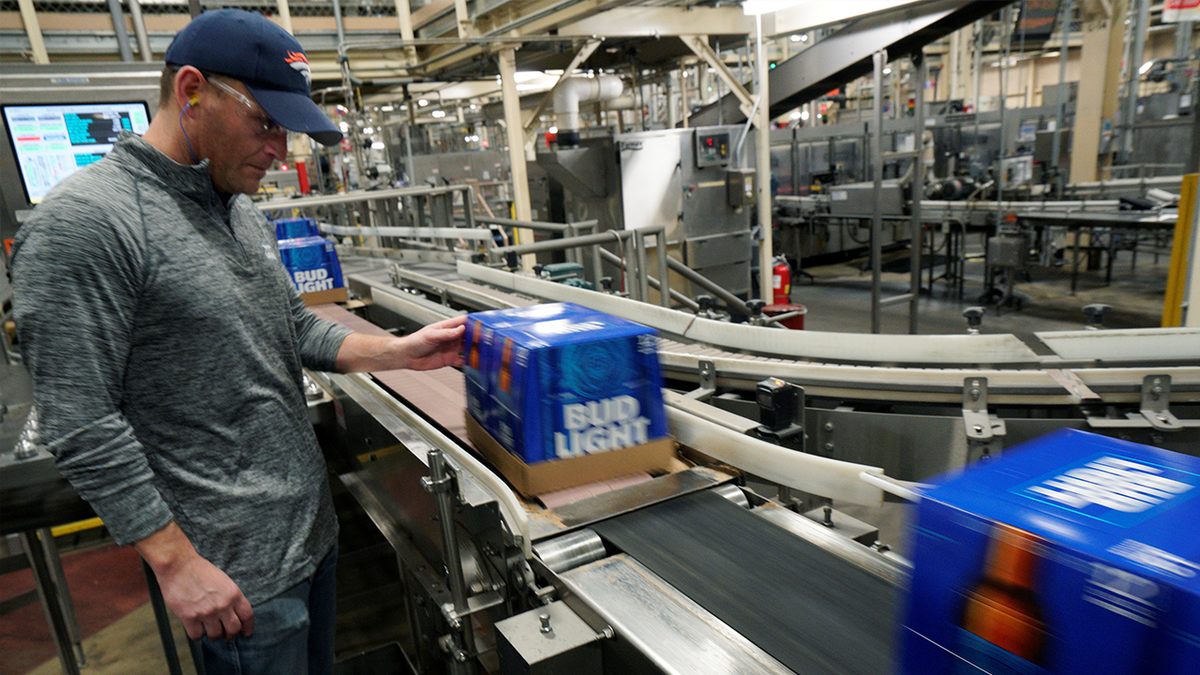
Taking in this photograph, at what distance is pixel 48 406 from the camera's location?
92cm

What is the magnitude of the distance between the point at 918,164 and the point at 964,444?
3913 millimetres

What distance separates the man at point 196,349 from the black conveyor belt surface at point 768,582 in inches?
22.5

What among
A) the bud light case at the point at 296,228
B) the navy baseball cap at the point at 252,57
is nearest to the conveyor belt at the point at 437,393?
the navy baseball cap at the point at 252,57

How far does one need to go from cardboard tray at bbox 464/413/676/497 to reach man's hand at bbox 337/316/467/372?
248 millimetres

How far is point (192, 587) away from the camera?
40.2 inches

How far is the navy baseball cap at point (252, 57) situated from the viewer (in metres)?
1.04

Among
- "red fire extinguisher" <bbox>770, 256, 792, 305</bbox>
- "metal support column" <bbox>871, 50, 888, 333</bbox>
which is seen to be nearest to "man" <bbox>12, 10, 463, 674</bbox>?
"metal support column" <bbox>871, 50, 888, 333</bbox>

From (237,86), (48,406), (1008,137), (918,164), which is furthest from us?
(1008,137)

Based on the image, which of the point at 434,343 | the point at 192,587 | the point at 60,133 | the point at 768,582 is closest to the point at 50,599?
the point at 192,587

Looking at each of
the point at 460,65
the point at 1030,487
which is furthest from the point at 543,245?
the point at 460,65

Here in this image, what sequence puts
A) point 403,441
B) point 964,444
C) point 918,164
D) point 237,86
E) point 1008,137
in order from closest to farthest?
point 237,86, point 403,441, point 964,444, point 918,164, point 1008,137

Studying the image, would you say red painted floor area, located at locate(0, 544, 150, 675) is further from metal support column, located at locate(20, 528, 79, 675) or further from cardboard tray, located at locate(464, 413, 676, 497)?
cardboard tray, located at locate(464, 413, 676, 497)

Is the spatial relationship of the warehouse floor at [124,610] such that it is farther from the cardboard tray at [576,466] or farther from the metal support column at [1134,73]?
the metal support column at [1134,73]

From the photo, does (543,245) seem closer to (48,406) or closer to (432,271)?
(432,271)
